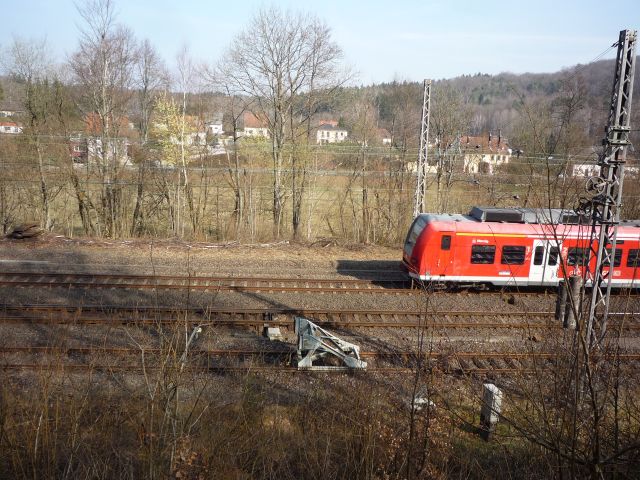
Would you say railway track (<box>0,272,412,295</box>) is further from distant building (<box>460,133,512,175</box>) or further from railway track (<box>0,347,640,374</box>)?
distant building (<box>460,133,512,175</box>)

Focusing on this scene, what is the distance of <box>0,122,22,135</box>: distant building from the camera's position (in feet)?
80.0

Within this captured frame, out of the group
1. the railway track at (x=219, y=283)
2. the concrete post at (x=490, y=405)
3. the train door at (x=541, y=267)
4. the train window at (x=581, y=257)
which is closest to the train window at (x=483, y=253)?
the railway track at (x=219, y=283)

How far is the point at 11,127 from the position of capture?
24.9 meters

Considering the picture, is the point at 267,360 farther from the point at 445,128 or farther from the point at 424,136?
the point at 445,128

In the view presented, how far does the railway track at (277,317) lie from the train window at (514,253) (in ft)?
5.61

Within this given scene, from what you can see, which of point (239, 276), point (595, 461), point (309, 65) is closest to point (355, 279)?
point (239, 276)

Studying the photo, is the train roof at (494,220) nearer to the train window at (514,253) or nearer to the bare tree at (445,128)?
the train window at (514,253)

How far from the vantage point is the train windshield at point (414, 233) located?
13.9 m

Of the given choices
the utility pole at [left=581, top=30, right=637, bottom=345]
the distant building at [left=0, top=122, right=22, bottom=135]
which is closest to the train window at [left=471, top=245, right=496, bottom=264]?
the utility pole at [left=581, top=30, right=637, bottom=345]

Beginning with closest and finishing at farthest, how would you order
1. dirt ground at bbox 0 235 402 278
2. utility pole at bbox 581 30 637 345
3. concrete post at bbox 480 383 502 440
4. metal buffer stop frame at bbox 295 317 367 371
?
concrete post at bbox 480 383 502 440
utility pole at bbox 581 30 637 345
metal buffer stop frame at bbox 295 317 367 371
dirt ground at bbox 0 235 402 278

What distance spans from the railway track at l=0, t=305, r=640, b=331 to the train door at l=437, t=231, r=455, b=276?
153 cm

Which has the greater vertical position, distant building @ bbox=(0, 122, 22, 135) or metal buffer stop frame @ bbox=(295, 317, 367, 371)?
distant building @ bbox=(0, 122, 22, 135)

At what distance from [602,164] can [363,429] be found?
19.1 feet

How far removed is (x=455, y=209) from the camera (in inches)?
1008
